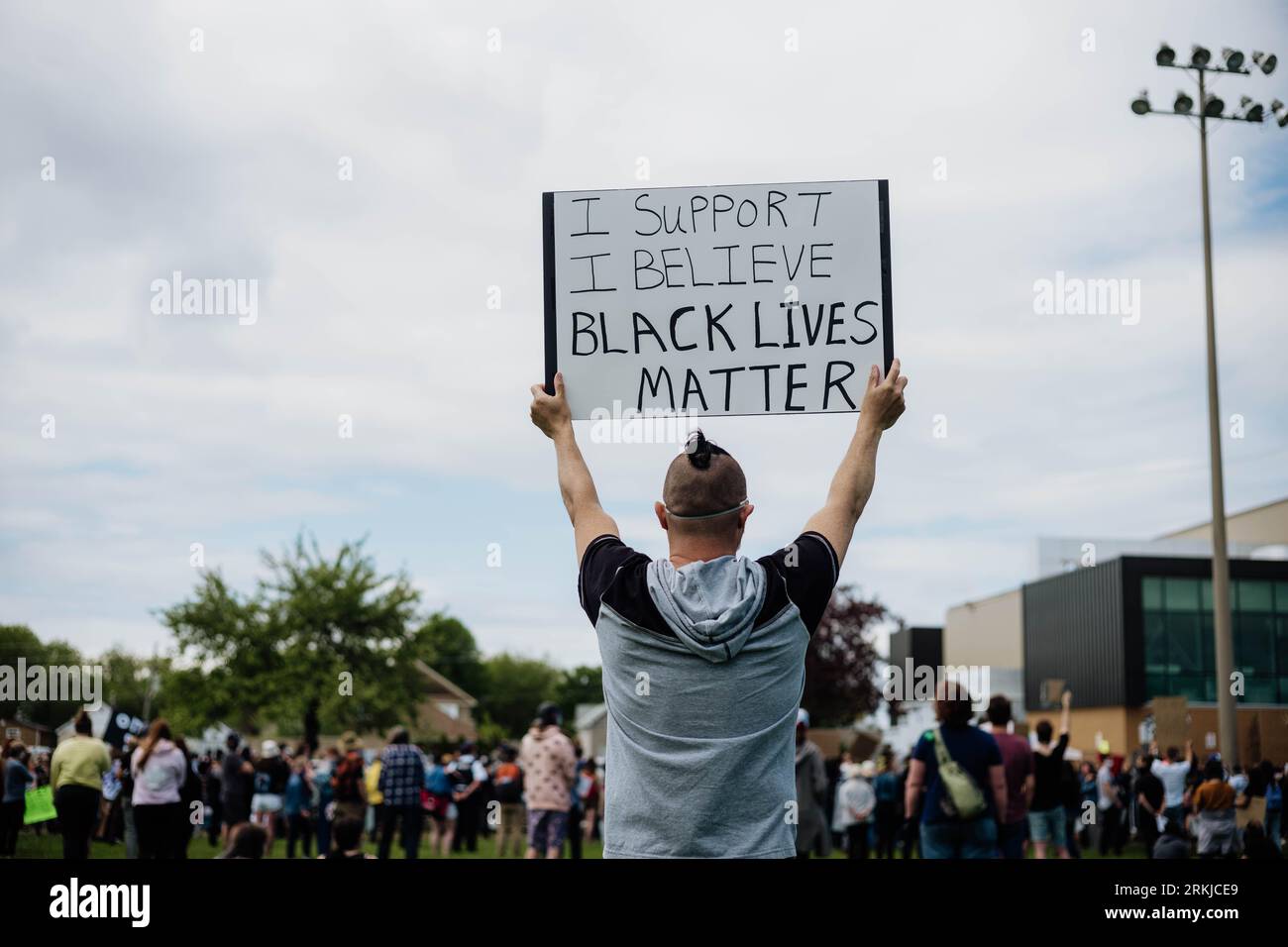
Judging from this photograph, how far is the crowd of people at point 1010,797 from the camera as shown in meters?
8.41

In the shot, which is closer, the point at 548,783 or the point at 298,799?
the point at 548,783

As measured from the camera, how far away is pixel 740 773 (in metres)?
2.62

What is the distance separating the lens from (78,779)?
13688mm

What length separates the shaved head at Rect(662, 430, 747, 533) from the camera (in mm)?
2756

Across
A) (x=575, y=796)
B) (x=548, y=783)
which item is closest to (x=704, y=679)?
(x=548, y=783)

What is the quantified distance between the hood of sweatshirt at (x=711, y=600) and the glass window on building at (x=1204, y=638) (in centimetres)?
4516

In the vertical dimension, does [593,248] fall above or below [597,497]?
above

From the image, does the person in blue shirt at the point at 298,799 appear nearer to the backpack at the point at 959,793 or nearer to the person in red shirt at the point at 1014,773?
the person in red shirt at the point at 1014,773

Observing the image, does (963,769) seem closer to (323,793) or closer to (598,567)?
(598,567)

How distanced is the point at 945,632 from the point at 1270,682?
26.3m

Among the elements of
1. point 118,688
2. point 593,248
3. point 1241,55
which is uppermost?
point 1241,55

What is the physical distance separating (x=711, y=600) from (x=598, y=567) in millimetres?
260
